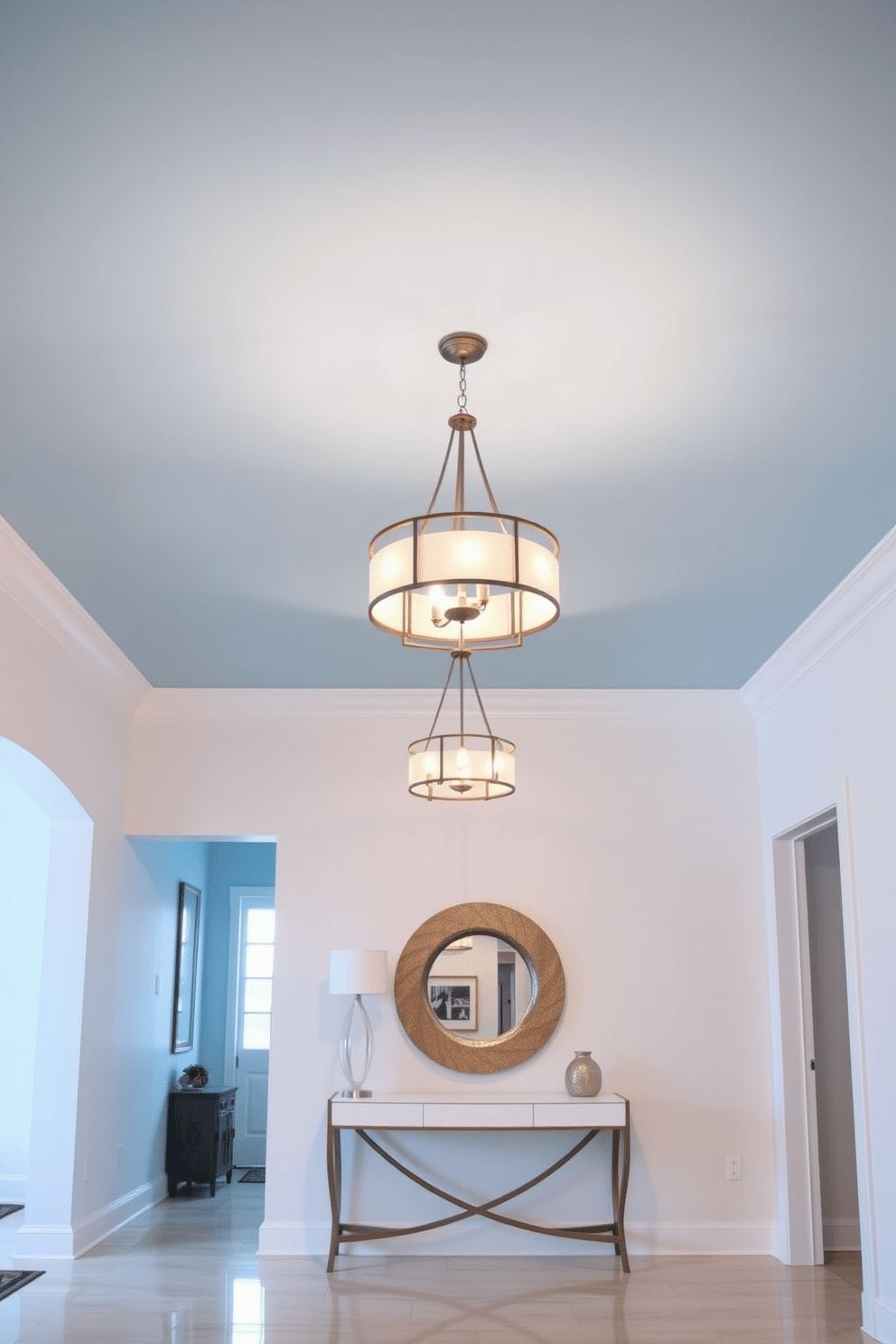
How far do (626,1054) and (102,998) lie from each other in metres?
2.70

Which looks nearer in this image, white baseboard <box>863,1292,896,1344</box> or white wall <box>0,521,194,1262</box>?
white baseboard <box>863,1292,896,1344</box>

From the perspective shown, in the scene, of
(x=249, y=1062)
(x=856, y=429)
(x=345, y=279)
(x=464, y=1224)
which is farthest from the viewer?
(x=249, y=1062)

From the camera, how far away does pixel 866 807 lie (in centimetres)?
466

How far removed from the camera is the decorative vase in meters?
5.82

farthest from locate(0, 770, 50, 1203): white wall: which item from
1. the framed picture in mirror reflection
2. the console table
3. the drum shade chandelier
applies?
the drum shade chandelier

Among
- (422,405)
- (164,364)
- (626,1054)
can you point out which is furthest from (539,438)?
(626,1054)

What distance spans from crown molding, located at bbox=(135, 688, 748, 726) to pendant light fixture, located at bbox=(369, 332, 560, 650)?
10.4 feet

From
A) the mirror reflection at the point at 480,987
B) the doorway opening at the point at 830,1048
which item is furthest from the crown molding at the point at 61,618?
the doorway opening at the point at 830,1048

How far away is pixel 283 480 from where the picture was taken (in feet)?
12.8

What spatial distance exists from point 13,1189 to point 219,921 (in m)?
2.35

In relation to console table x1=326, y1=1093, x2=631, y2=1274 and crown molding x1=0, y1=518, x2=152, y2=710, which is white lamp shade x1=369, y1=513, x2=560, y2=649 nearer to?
crown molding x1=0, y1=518, x2=152, y2=710

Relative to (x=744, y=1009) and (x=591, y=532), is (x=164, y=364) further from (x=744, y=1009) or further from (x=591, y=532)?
(x=744, y=1009)

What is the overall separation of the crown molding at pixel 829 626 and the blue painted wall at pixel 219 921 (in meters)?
4.12

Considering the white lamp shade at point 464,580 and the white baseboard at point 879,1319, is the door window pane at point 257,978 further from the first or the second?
the white lamp shade at point 464,580
